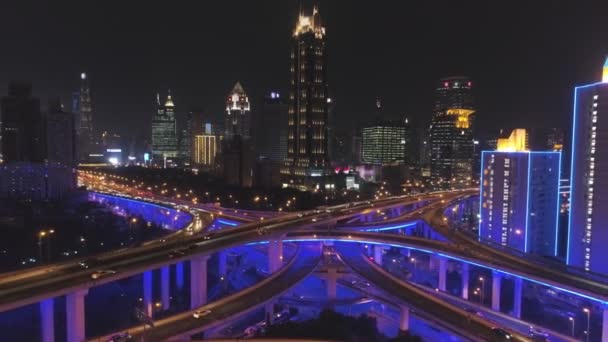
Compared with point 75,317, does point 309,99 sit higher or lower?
higher

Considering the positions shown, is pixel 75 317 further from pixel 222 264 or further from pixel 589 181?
pixel 589 181

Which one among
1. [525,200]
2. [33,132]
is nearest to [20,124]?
[33,132]

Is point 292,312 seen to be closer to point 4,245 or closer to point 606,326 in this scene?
point 606,326

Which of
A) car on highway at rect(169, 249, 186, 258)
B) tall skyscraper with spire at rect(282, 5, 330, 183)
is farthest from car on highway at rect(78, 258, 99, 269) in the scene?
tall skyscraper with spire at rect(282, 5, 330, 183)

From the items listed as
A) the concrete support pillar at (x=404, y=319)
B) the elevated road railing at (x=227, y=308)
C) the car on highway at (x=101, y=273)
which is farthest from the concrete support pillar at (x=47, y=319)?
the concrete support pillar at (x=404, y=319)

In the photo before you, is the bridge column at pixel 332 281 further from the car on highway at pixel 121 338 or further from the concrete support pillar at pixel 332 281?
the car on highway at pixel 121 338

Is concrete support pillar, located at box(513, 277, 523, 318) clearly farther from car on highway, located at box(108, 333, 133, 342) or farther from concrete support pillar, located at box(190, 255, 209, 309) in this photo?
car on highway, located at box(108, 333, 133, 342)

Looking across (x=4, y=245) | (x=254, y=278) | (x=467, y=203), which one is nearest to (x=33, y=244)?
(x=4, y=245)
